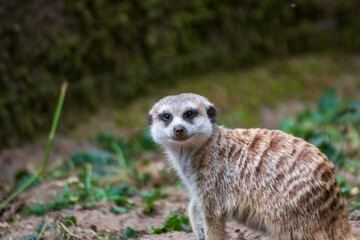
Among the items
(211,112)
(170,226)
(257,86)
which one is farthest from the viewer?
(257,86)

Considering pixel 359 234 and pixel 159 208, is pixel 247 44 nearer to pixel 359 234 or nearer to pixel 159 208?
pixel 159 208

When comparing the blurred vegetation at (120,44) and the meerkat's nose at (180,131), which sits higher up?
the blurred vegetation at (120,44)

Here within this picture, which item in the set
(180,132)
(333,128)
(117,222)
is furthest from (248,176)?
(333,128)

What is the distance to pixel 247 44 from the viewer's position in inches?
262

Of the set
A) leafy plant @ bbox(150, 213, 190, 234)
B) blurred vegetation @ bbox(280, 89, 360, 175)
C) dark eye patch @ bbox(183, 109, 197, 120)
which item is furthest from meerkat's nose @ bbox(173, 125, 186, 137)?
→ blurred vegetation @ bbox(280, 89, 360, 175)

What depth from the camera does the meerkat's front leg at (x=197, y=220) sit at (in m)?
3.15

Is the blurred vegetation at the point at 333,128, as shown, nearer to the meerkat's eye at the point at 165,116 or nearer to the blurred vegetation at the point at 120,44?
the blurred vegetation at the point at 120,44

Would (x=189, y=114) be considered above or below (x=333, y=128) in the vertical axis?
above

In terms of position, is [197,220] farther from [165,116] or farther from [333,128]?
[333,128]

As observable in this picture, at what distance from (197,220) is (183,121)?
592mm

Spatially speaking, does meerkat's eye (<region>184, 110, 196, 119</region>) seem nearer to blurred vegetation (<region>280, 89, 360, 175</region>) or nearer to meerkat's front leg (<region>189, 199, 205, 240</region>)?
meerkat's front leg (<region>189, 199, 205, 240</region>)

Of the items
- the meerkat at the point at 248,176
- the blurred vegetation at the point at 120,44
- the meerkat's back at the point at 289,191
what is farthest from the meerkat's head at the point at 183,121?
the blurred vegetation at the point at 120,44

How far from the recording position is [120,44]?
570 cm

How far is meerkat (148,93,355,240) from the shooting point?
2752mm
